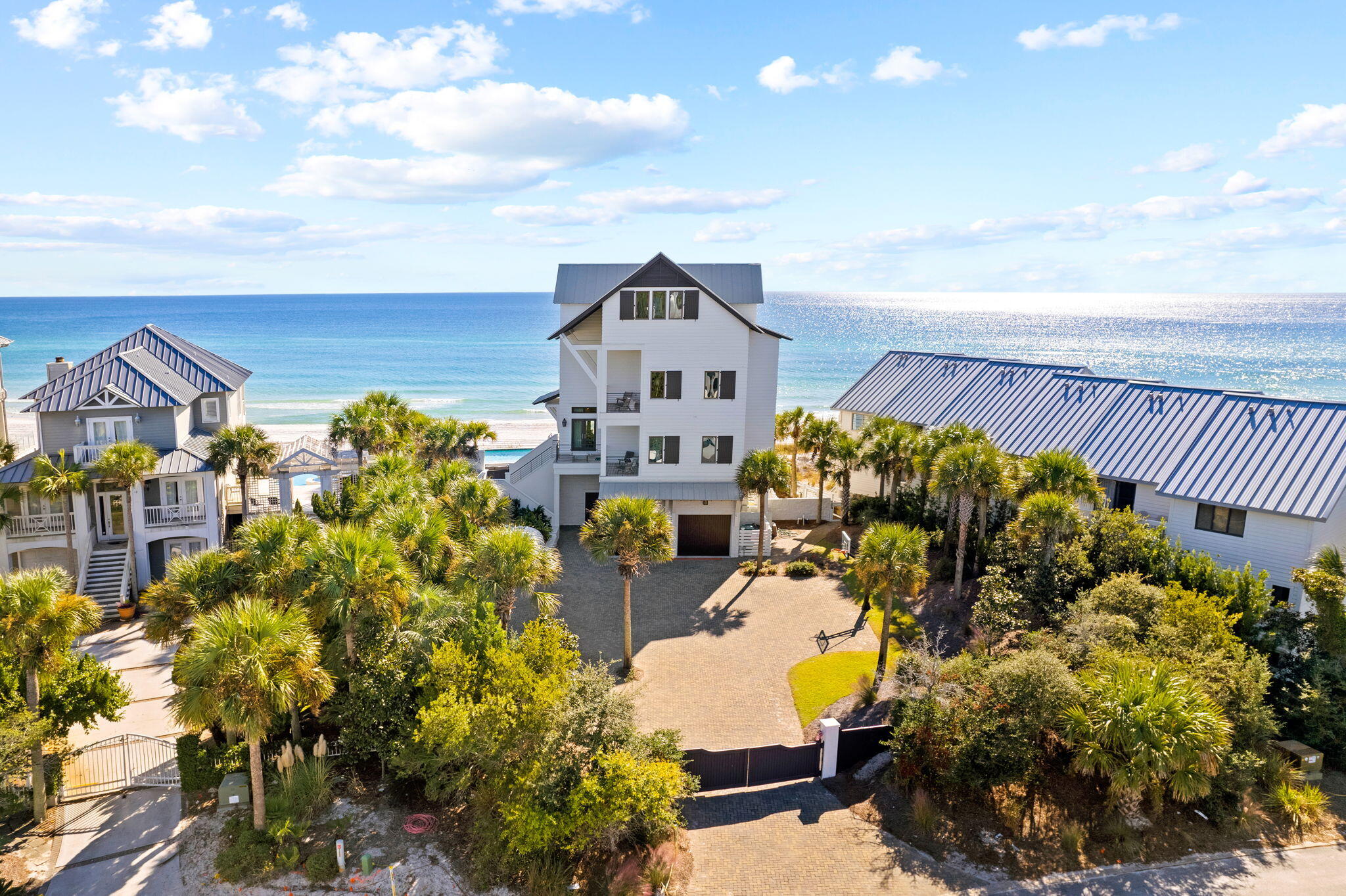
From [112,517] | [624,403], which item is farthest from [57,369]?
[624,403]

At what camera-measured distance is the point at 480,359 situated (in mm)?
132750

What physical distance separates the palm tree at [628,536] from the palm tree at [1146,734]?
1196 centimetres

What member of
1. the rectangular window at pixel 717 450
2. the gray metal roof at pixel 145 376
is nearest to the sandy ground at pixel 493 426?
the gray metal roof at pixel 145 376

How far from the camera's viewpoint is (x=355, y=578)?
60.4 ft

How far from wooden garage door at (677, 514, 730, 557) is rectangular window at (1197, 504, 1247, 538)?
59.8 feet

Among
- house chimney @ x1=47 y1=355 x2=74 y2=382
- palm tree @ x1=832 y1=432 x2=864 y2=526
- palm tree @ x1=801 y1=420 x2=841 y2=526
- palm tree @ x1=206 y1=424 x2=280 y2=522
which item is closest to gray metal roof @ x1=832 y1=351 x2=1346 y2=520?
palm tree @ x1=832 y1=432 x2=864 y2=526

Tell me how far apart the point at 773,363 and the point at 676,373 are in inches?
189

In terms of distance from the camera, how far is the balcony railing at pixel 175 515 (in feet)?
103

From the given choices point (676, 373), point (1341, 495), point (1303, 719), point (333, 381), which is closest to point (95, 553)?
point (676, 373)

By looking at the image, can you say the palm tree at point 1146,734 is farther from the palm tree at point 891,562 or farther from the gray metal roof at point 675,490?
the gray metal roof at point 675,490

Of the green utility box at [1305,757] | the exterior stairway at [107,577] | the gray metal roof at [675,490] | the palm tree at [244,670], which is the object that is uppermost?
the gray metal roof at [675,490]

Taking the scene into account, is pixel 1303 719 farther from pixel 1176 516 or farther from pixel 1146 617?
pixel 1176 516

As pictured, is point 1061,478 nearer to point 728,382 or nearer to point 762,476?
point 762,476

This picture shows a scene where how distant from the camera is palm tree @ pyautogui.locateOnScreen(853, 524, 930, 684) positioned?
915 inches
